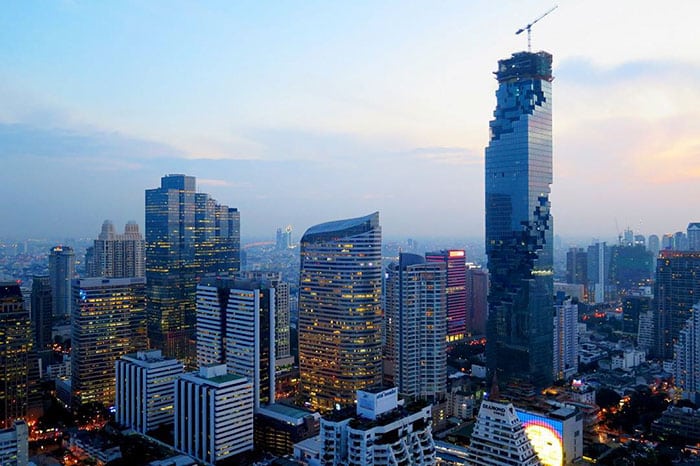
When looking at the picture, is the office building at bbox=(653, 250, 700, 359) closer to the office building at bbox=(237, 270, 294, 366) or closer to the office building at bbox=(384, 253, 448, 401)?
the office building at bbox=(384, 253, 448, 401)

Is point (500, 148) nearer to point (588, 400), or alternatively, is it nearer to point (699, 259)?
point (588, 400)

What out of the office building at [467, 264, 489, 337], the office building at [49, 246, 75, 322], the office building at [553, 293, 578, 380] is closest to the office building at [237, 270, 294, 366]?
the office building at [553, 293, 578, 380]

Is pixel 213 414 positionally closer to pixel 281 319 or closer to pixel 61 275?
pixel 281 319

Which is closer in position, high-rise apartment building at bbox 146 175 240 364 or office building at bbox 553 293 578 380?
office building at bbox 553 293 578 380

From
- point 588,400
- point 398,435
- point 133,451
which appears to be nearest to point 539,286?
point 588,400

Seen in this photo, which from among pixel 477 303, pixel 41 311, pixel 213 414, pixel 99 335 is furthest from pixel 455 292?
pixel 41 311

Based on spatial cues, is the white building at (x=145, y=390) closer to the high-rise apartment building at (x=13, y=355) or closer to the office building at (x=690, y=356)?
the high-rise apartment building at (x=13, y=355)
